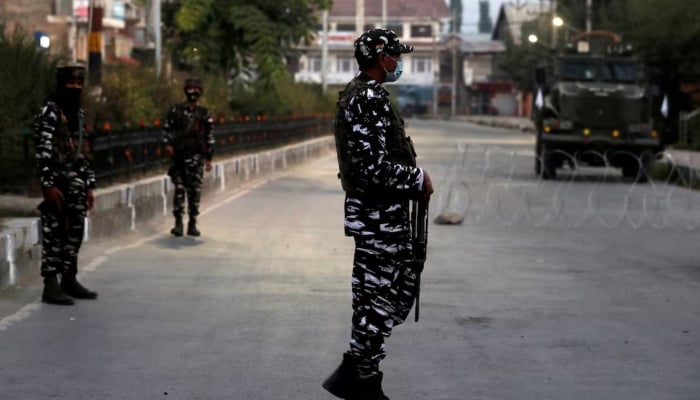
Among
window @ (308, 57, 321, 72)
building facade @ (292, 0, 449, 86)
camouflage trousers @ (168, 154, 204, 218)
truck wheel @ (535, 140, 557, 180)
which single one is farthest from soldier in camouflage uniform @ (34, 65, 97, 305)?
window @ (308, 57, 321, 72)

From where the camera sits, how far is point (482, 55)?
6457 inches

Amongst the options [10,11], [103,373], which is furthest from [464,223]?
[10,11]

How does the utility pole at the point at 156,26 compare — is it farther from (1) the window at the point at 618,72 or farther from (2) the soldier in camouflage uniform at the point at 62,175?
(2) the soldier in camouflage uniform at the point at 62,175

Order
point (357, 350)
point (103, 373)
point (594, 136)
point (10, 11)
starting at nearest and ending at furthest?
point (357, 350)
point (103, 373)
point (594, 136)
point (10, 11)

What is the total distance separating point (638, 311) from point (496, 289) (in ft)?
5.73

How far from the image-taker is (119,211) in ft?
60.9

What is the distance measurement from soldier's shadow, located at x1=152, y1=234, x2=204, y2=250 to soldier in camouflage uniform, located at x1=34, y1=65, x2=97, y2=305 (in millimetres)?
4841

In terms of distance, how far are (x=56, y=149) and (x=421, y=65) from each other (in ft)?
512

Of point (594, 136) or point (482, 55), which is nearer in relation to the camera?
point (594, 136)

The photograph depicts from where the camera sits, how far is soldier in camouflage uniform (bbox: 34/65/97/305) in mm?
11703

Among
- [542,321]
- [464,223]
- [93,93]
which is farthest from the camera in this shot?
[93,93]

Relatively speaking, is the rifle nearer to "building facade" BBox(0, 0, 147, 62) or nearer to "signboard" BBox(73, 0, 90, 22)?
"building facade" BBox(0, 0, 147, 62)

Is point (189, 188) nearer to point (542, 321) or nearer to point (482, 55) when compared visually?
point (542, 321)

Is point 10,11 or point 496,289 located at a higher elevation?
point 10,11
